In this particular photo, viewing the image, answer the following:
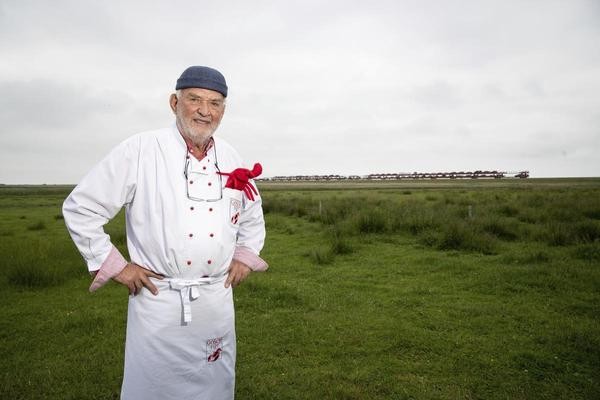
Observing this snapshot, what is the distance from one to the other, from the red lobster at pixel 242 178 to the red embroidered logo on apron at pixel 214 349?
2.95 ft

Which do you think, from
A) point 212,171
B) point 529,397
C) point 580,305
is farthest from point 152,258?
point 580,305

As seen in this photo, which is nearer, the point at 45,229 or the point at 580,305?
the point at 580,305

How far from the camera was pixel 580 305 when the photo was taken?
6051mm

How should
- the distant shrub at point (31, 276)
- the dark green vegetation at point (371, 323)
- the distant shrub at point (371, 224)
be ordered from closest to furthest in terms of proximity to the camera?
the dark green vegetation at point (371, 323), the distant shrub at point (31, 276), the distant shrub at point (371, 224)

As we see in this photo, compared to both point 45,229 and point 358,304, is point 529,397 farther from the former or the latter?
point 45,229

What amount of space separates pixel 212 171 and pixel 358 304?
194 inches

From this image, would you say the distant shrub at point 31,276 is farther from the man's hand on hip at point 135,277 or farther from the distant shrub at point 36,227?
the distant shrub at point 36,227

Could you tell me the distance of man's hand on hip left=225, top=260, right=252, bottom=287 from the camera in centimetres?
229

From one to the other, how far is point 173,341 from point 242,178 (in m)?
1.01

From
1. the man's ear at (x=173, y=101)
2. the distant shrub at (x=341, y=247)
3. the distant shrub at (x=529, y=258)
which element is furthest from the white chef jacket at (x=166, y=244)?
the distant shrub at (x=529, y=258)

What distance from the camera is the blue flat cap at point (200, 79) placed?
6.96 feet

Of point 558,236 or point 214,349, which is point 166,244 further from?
point 558,236

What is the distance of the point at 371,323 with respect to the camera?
219 inches

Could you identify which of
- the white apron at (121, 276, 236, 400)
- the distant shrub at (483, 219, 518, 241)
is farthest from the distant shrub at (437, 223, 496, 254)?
the white apron at (121, 276, 236, 400)
